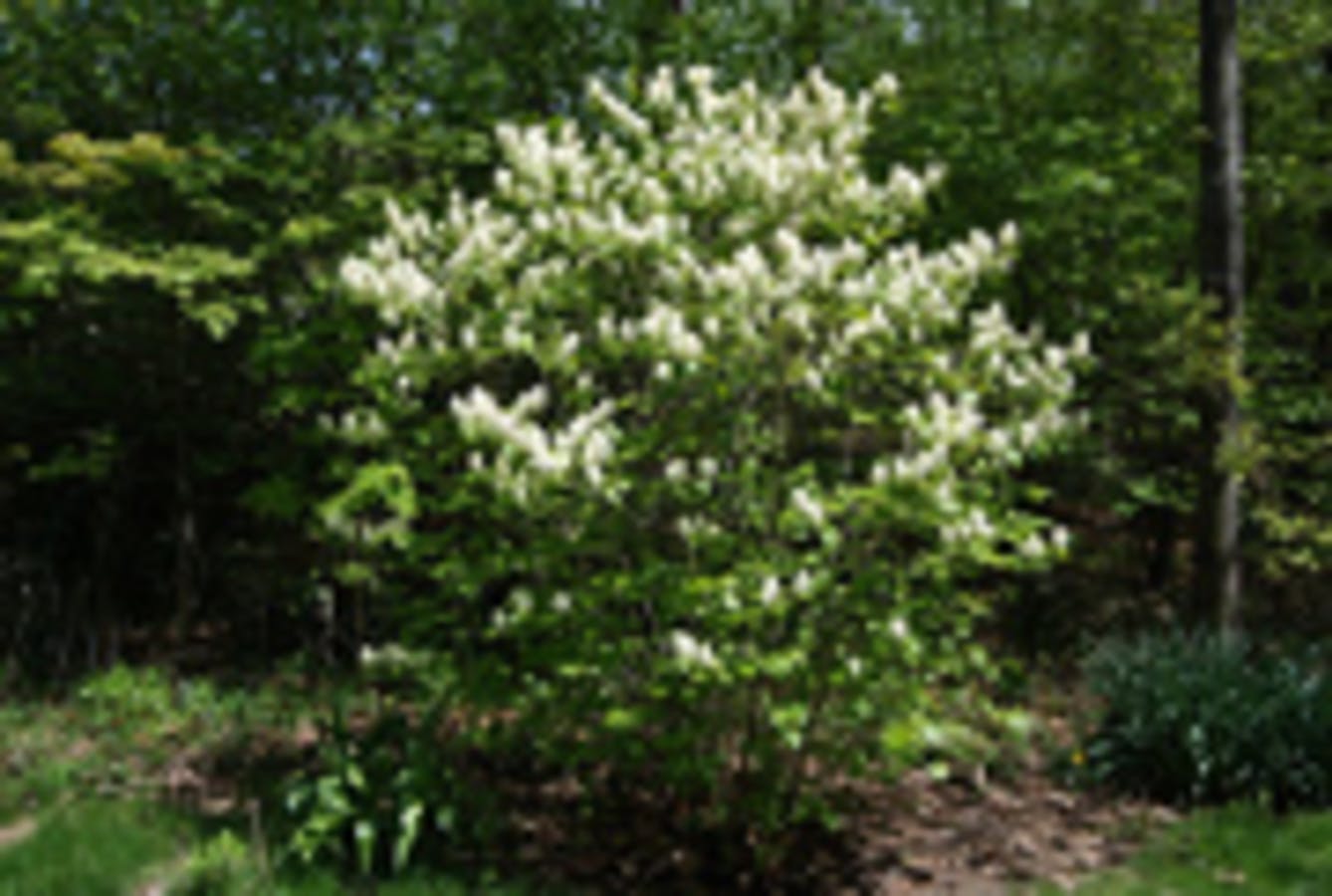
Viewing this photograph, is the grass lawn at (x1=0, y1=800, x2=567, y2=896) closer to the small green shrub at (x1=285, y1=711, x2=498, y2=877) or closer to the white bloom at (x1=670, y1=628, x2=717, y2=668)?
the small green shrub at (x1=285, y1=711, x2=498, y2=877)

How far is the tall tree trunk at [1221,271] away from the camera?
671 centimetres

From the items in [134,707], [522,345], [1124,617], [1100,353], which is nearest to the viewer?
[522,345]

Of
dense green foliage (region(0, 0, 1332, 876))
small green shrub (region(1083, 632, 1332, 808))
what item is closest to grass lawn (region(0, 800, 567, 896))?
dense green foliage (region(0, 0, 1332, 876))

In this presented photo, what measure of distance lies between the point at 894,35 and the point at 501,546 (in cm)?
662

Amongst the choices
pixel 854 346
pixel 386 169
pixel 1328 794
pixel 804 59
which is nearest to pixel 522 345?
pixel 854 346

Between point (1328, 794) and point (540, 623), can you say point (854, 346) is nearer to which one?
point (540, 623)

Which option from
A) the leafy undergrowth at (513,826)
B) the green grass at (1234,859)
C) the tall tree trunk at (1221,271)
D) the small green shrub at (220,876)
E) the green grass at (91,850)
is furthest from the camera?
the tall tree trunk at (1221,271)

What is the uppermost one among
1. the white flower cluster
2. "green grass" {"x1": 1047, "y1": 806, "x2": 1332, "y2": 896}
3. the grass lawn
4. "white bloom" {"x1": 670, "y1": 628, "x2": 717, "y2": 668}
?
the white flower cluster

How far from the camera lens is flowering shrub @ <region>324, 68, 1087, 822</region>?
367 cm

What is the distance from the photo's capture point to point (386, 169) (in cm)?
646

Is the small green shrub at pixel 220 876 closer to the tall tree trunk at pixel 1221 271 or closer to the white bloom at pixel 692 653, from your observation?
the white bloom at pixel 692 653

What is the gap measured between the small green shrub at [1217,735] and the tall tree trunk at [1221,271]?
4.12ft

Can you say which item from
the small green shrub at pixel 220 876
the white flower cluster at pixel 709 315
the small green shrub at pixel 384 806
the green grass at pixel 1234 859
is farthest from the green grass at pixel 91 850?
the green grass at pixel 1234 859

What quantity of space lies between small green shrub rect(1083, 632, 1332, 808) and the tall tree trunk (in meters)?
1.25
